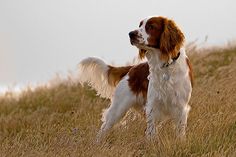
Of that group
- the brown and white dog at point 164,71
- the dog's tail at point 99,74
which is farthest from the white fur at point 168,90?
the dog's tail at point 99,74

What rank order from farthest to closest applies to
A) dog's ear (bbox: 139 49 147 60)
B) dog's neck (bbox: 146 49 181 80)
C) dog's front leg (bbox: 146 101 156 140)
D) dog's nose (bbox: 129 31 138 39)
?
dog's ear (bbox: 139 49 147 60) → dog's neck (bbox: 146 49 181 80) → dog's front leg (bbox: 146 101 156 140) → dog's nose (bbox: 129 31 138 39)

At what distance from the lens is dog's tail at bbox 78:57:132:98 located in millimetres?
7926

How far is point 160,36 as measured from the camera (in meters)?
6.37

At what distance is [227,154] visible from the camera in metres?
5.16

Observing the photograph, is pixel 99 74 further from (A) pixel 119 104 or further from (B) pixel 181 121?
(B) pixel 181 121

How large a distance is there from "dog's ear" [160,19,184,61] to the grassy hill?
30.8 inches

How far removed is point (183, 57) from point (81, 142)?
5.20ft

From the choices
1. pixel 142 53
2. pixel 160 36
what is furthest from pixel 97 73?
pixel 160 36

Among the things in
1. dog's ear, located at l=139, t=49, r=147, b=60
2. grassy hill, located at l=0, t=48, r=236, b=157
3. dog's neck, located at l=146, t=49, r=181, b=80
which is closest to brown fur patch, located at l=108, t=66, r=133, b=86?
grassy hill, located at l=0, t=48, r=236, b=157

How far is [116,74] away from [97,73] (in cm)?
44

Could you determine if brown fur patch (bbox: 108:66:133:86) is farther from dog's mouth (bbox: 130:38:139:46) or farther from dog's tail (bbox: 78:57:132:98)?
dog's mouth (bbox: 130:38:139:46)

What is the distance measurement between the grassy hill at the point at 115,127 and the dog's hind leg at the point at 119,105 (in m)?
0.12

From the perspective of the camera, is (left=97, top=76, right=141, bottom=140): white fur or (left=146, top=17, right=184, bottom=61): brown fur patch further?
(left=97, top=76, right=141, bottom=140): white fur

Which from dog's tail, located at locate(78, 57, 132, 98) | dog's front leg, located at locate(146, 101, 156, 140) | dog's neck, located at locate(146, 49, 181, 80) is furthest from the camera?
dog's tail, located at locate(78, 57, 132, 98)
